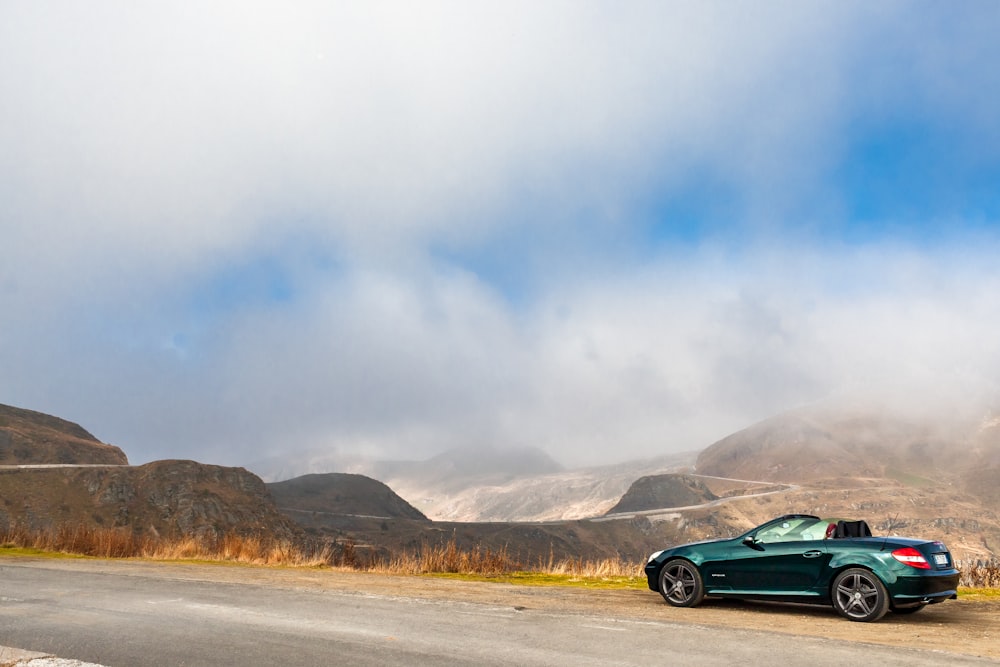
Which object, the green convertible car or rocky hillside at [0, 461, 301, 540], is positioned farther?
rocky hillside at [0, 461, 301, 540]

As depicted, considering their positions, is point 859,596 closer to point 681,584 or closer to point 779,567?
point 779,567

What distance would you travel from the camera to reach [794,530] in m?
11.9

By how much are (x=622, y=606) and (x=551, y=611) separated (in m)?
1.39

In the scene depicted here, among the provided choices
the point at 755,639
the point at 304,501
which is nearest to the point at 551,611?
the point at 755,639

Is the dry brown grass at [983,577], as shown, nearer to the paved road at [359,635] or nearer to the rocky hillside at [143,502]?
the paved road at [359,635]

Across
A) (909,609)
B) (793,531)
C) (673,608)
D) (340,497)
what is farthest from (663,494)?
(909,609)

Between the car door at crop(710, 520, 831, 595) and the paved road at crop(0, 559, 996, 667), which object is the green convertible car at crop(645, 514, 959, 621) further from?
the paved road at crop(0, 559, 996, 667)

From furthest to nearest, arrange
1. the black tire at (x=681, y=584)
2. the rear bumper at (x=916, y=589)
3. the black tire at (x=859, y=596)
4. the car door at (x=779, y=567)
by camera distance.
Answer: the black tire at (x=681, y=584) → the car door at (x=779, y=567) → the black tire at (x=859, y=596) → the rear bumper at (x=916, y=589)

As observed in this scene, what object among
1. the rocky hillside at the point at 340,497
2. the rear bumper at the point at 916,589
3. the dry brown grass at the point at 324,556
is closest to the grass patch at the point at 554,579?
the dry brown grass at the point at 324,556

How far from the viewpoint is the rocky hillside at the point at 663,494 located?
16325 centimetres

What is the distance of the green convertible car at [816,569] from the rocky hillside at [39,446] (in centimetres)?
11458

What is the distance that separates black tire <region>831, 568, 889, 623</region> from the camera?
10.6 metres

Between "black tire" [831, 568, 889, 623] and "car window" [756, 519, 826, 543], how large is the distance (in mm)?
782

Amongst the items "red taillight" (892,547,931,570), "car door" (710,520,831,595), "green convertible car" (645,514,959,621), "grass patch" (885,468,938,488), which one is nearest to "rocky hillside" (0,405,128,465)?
"green convertible car" (645,514,959,621)
